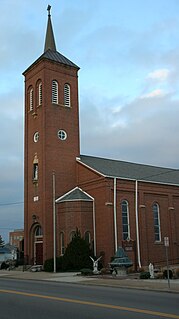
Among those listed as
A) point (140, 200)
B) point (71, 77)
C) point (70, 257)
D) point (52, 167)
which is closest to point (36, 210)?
point (52, 167)

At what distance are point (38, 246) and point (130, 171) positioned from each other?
12211 millimetres

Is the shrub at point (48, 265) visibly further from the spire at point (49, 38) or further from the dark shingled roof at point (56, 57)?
the spire at point (49, 38)

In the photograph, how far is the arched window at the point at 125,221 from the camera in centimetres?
3831

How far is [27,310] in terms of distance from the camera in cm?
1195

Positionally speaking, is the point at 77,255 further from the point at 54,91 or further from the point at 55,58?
Result: the point at 55,58

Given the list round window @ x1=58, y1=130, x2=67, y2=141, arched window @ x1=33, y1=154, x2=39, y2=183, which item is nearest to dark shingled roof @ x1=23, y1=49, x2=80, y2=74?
round window @ x1=58, y1=130, x2=67, y2=141

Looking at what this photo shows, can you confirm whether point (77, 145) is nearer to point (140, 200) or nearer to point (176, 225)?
point (140, 200)

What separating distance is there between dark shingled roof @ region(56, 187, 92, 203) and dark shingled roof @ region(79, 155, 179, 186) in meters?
2.61

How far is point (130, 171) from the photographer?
43844mm

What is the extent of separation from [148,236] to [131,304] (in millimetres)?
27501

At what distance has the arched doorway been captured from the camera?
39281mm

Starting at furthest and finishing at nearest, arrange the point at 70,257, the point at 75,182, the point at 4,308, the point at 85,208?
the point at 75,182, the point at 85,208, the point at 70,257, the point at 4,308

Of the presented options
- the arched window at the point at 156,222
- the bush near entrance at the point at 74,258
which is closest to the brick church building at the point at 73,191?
the arched window at the point at 156,222

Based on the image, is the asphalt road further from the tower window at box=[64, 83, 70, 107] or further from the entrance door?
the tower window at box=[64, 83, 70, 107]
